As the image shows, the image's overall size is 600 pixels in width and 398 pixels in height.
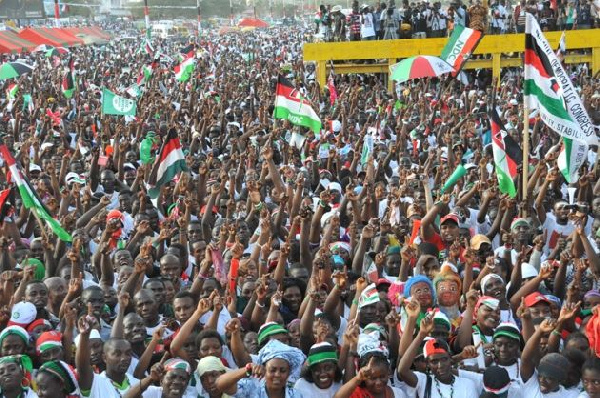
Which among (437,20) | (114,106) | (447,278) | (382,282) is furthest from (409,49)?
(447,278)

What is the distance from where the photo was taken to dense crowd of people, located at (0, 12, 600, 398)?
5.25 meters

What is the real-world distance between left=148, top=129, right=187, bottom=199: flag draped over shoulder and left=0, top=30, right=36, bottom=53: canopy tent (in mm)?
26712

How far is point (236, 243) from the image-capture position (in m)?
6.94

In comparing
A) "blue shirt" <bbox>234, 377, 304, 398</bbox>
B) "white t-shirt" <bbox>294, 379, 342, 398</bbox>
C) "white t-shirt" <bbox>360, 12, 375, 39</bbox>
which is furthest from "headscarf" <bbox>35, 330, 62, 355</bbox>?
"white t-shirt" <bbox>360, 12, 375, 39</bbox>

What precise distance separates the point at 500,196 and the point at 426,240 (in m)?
1.44

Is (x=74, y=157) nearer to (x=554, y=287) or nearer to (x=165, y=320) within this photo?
(x=165, y=320)

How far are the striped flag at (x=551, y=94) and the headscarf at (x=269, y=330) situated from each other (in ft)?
12.8

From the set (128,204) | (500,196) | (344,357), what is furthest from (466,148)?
(344,357)

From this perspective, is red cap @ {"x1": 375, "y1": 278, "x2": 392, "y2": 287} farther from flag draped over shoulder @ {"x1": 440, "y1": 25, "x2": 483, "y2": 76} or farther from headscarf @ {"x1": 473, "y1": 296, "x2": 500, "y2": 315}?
flag draped over shoulder @ {"x1": 440, "y1": 25, "x2": 483, "y2": 76}

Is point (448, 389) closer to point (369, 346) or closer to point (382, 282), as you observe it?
point (369, 346)

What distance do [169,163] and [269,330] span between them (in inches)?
187

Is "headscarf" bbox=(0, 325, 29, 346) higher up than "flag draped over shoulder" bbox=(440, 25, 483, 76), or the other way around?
"flag draped over shoulder" bbox=(440, 25, 483, 76)

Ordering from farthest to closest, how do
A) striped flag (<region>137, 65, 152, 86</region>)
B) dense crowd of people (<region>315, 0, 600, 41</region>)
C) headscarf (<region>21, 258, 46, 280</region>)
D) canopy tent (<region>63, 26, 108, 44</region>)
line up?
canopy tent (<region>63, 26, 108, 44</region>)
dense crowd of people (<region>315, 0, 600, 41</region>)
striped flag (<region>137, 65, 152, 86</region>)
headscarf (<region>21, 258, 46, 280</region>)

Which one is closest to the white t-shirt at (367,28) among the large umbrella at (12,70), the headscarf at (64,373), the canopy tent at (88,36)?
the large umbrella at (12,70)
